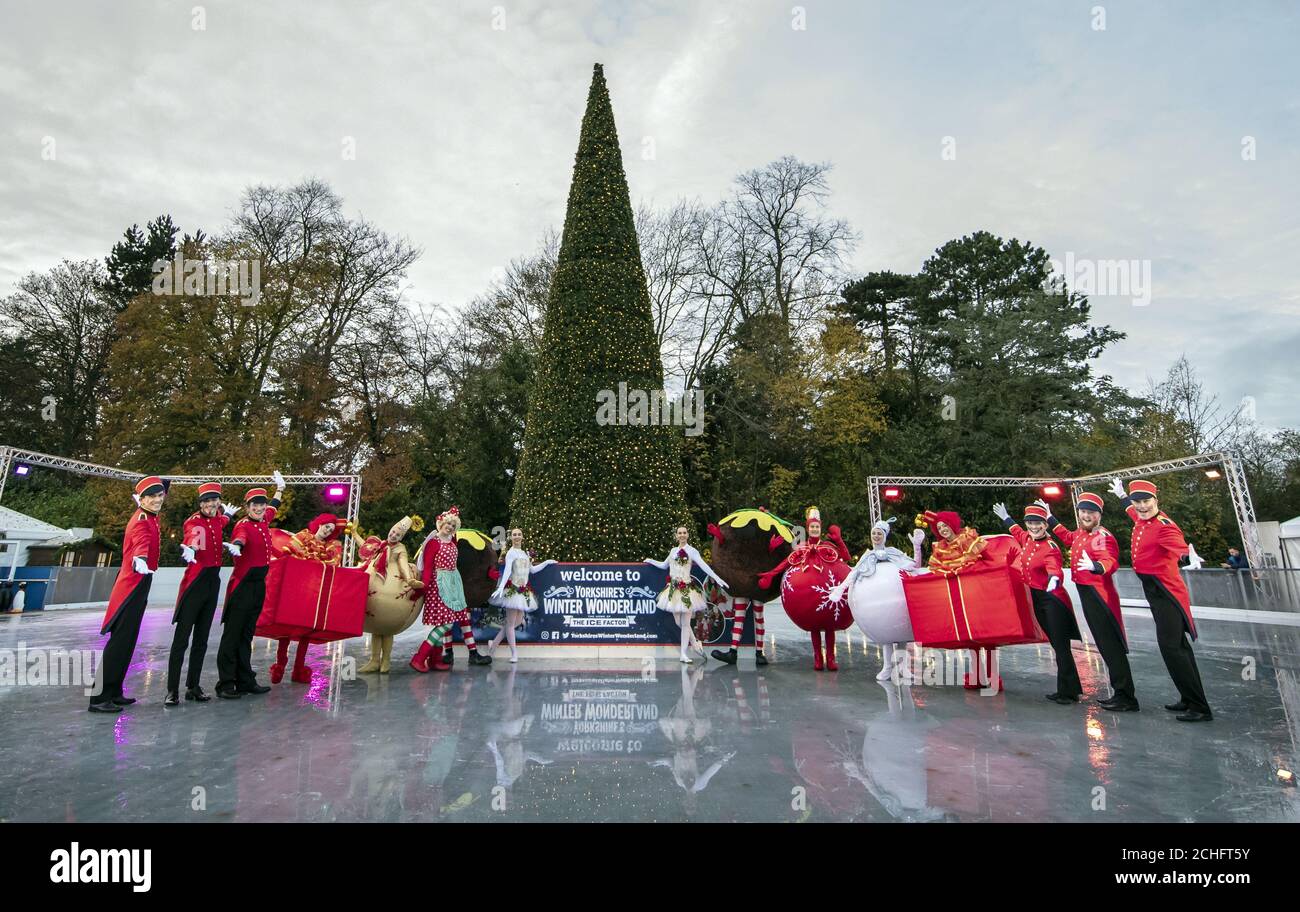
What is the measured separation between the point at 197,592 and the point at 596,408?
6165mm

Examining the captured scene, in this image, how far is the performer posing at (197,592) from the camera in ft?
19.6

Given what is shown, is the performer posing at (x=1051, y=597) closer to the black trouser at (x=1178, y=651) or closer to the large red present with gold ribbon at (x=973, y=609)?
the large red present with gold ribbon at (x=973, y=609)

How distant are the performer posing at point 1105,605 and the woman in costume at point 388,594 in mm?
6949

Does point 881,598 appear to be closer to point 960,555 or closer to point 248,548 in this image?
point 960,555

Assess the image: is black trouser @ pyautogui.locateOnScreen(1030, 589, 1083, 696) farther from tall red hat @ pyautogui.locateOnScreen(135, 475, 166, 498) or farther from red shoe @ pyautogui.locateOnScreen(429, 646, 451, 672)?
tall red hat @ pyautogui.locateOnScreen(135, 475, 166, 498)

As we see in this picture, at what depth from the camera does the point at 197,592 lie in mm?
6098

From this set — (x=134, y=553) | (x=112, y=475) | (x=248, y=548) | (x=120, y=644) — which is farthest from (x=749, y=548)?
(x=112, y=475)

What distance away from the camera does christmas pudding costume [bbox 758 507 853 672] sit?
24.8 feet

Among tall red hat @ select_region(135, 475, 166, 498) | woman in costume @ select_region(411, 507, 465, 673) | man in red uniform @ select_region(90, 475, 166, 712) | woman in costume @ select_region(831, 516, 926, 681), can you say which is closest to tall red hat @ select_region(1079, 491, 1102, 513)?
woman in costume @ select_region(831, 516, 926, 681)

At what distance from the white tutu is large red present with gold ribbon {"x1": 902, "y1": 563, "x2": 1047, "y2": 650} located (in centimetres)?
15
